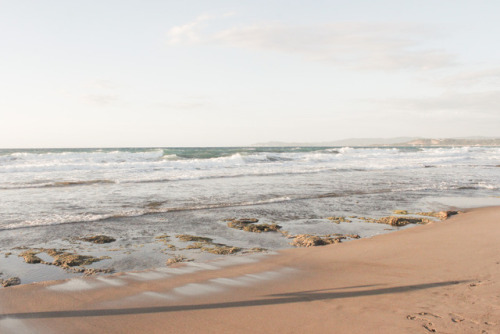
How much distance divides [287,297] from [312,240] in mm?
2811

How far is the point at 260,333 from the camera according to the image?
3.30 metres

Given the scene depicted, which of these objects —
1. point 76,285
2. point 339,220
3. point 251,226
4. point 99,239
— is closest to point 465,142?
point 339,220

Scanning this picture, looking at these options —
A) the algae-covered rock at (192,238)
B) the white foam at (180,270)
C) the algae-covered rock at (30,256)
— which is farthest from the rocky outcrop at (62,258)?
the algae-covered rock at (192,238)

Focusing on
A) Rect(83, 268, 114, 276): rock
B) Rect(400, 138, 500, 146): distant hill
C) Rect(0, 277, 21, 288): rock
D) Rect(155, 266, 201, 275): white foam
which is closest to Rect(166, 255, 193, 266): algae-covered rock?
Rect(155, 266, 201, 275): white foam

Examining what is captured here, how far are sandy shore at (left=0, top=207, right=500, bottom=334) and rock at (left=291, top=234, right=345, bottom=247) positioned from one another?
731mm

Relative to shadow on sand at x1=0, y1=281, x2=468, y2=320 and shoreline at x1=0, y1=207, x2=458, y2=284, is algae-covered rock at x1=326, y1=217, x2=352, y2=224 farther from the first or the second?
shadow on sand at x1=0, y1=281, x2=468, y2=320

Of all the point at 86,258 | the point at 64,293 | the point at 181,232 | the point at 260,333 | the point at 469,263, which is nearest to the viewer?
the point at 260,333

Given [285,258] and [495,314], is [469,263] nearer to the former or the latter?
[495,314]

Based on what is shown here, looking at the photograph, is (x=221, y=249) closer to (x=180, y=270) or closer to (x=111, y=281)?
(x=180, y=270)

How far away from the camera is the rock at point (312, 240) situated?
6.75 meters

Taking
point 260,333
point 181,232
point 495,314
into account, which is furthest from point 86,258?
point 495,314

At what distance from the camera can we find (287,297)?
13.6ft

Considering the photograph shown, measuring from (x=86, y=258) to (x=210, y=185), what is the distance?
35.2 ft

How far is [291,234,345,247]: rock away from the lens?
6746 millimetres
